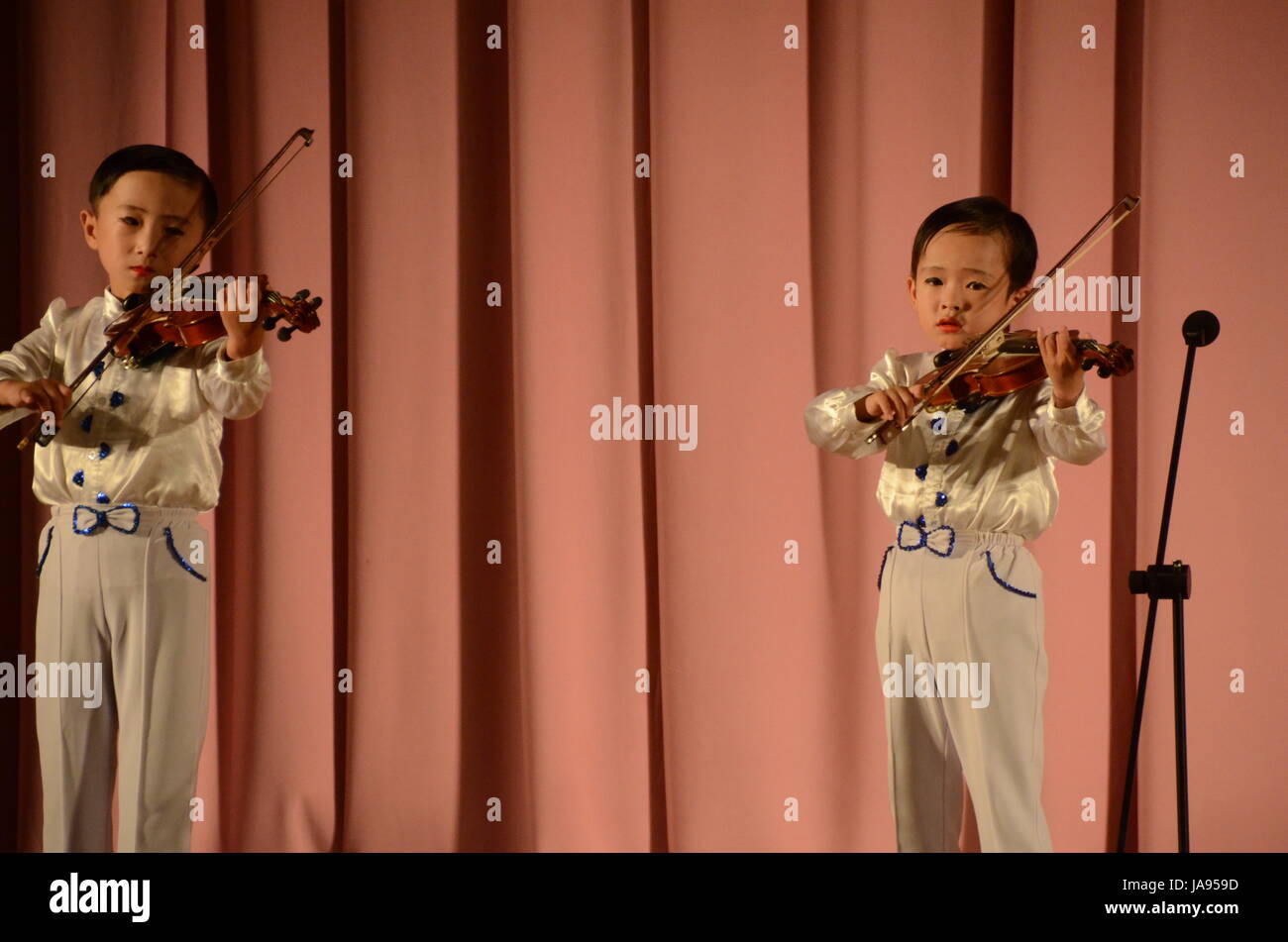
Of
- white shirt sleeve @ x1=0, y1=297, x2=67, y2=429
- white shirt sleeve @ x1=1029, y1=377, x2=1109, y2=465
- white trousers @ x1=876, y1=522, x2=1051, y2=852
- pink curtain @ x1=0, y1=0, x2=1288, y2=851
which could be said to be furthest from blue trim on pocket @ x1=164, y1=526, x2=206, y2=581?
white shirt sleeve @ x1=1029, y1=377, x2=1109, y2=465

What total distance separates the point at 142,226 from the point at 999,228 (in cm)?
A: 153

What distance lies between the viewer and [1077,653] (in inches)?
122

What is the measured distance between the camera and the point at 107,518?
2262mm

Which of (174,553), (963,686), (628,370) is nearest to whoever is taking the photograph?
(963,686)

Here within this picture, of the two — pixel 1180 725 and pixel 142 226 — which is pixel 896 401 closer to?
pixel 1180 725

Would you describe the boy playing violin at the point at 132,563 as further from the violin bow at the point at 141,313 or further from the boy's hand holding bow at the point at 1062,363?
the boy's hand holding bow at the point at 1062,363

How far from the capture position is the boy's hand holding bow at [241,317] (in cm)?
213

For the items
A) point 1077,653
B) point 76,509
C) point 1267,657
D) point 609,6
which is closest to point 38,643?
point 76,509

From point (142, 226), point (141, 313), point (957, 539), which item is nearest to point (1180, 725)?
point (957, 539)

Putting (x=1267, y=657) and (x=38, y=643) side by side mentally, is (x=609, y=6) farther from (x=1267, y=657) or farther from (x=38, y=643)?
(x=1267, y=657)

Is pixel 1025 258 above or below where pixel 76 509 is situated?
above

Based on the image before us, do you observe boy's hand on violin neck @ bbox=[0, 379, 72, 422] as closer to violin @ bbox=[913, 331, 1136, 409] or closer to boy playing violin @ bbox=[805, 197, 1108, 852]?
boy playing violin @ bbox=[805, 197, 1108, 852]

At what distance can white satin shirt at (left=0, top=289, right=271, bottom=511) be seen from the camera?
7.43 feet

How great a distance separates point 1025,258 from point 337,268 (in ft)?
5.83
